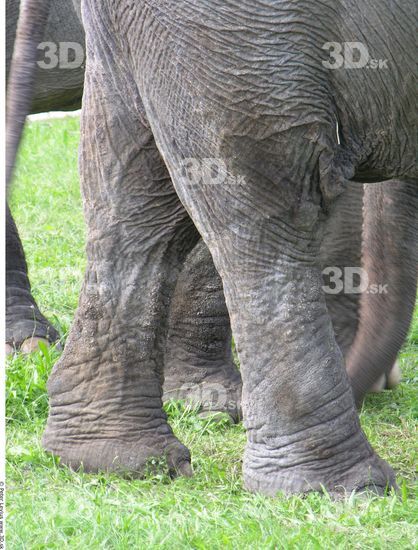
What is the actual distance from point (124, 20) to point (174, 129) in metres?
0.32

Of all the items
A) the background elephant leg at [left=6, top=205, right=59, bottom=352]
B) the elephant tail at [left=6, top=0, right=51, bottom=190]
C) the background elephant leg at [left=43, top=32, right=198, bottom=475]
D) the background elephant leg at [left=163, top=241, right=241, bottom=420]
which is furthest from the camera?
the background elephant leg at [left=6, top=205, right=59, bottom=352]

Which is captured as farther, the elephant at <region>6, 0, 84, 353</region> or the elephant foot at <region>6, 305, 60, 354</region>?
the elephant at <region>6, 0, 84, 353</region>

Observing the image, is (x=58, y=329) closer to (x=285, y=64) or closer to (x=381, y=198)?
(x=381, y=198)

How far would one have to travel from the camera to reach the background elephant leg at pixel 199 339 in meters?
4.63

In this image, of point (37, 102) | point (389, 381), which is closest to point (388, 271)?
point (389, 381)

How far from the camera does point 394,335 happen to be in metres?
4.18

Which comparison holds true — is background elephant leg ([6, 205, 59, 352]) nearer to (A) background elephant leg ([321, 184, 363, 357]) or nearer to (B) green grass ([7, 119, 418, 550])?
(B) green grass ([7, 119, 418, 550])

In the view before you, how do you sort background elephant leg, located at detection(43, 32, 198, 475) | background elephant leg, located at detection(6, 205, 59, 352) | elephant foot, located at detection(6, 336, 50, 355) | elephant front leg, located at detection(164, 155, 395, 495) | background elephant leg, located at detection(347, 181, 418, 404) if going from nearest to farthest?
elephant front leg, located at detection(164, 155, 395, 495) → background elephant leg, located at detection(43, 32, 198, 475) → background elephant leg, located at detection(347, 181, 418, 404) → elephant foot, located at detection(6, 336, 50, 355) → background elephant leg, located at detection(6, 205, 59, 352)

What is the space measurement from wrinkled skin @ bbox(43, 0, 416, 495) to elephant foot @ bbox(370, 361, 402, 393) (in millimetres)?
1155

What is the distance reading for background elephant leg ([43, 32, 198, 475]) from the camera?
12.2 ft

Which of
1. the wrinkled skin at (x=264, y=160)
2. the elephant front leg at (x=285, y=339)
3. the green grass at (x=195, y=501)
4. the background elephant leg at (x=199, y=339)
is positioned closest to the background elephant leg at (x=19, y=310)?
the green grass at (x=195, y=501)

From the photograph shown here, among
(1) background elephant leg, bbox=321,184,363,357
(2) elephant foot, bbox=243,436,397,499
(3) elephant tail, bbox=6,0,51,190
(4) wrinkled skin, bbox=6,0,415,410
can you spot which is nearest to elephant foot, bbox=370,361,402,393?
(4) wrinkled skin, bbox=6,0,415,410

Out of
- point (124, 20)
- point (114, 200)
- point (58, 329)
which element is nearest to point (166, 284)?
point (114, 200)

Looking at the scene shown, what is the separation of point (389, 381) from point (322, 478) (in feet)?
4.73
